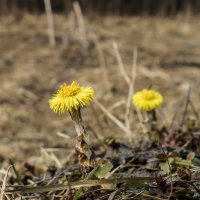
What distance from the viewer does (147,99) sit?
7.98ft

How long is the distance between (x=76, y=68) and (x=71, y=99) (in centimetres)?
466

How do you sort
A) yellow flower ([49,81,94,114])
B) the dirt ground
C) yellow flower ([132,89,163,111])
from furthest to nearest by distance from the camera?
the dirt ground < yellow flower ([132,89,163,111]) < yellow flower ([49,81,94,114])

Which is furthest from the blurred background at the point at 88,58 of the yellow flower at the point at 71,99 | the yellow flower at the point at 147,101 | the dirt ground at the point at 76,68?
the yellow flower at the point at 71,99

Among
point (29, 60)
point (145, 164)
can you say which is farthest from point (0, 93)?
point (145, 164)

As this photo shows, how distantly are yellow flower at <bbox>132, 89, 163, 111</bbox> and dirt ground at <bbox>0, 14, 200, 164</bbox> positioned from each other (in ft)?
3.87

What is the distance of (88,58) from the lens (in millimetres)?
6707

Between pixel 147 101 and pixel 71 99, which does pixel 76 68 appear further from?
pixel 71 99

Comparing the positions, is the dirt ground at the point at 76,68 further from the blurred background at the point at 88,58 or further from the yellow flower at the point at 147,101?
the yellow flower at the point at 147,101

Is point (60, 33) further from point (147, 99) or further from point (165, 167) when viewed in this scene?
point (165, 167)

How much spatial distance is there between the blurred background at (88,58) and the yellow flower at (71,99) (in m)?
1.31

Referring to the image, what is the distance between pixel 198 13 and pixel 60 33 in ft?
8.62

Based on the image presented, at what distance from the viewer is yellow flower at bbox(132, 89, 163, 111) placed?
241 cm

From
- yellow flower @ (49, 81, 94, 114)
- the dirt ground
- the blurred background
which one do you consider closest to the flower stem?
yellow flower @ (49, 81, 94, 114)

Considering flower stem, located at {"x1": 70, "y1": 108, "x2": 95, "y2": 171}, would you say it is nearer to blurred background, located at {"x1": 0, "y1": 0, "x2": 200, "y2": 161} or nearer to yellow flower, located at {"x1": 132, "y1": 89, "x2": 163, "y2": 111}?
yellow flower, located at {"x1": 132, "y1": 89, "x2": 163, "y2": 111}
